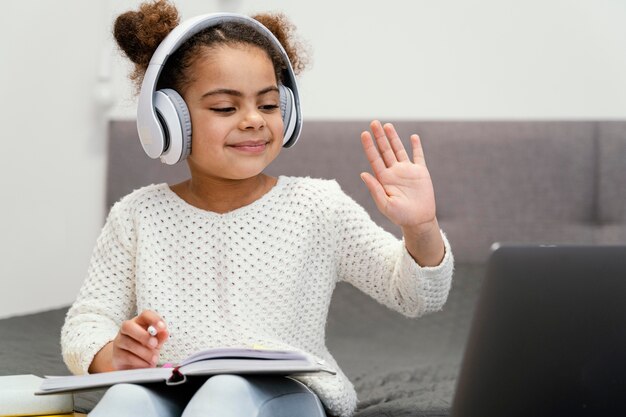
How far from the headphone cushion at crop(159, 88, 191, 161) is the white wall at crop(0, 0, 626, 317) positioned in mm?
1319

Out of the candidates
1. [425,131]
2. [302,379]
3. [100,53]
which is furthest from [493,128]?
[302,379]

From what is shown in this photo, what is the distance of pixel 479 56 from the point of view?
2662 mm

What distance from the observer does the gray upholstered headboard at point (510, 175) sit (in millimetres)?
2496

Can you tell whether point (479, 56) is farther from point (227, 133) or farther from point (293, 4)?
point (227, 133)

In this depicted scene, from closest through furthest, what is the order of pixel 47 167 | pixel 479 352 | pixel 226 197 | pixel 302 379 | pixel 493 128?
1. pixel 479 352
2. pixel 302 379
3. pixel 226 197
4. pixel 493 128
5. pixel 47 167

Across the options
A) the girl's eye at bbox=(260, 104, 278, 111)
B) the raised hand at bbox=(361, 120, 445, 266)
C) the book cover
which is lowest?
the book cover

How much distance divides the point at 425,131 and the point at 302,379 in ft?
4.55

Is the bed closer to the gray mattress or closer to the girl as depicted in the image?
the gray mattress

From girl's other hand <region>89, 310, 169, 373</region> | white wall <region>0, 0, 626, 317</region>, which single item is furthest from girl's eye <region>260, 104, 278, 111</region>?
white wall <region>0, 0, 626, 317</region>

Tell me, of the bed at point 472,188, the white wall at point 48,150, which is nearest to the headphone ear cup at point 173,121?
the bed at point 472,188

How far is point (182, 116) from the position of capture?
4.64 feet

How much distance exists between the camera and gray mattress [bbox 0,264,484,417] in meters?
1.66

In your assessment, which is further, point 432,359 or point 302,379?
point 432,359

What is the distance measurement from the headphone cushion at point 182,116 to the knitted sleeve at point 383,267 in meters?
0.23
